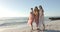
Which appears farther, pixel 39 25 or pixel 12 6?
pixel 12 6

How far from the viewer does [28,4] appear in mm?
9016

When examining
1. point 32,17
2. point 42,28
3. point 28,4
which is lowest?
point 42,28

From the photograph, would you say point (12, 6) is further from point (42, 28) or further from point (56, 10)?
point (42, 28)

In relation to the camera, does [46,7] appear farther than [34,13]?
Yes

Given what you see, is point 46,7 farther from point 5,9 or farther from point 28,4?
point 5,9

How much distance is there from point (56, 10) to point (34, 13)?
15.3 feet

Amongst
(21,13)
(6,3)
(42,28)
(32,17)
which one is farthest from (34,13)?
(21,13)

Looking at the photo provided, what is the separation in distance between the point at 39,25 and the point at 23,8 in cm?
424

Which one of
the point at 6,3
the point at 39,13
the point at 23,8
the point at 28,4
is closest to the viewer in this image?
the point at 39,13

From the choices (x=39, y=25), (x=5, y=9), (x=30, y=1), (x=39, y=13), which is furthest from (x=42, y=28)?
(x=5, y=9)

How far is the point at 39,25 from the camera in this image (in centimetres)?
553

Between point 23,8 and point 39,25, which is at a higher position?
point 23,8

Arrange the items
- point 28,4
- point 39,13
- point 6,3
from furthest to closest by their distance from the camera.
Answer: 1. point 28,4
2. point 6,3
3. point 39,13

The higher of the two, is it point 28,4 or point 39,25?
point 28,4
